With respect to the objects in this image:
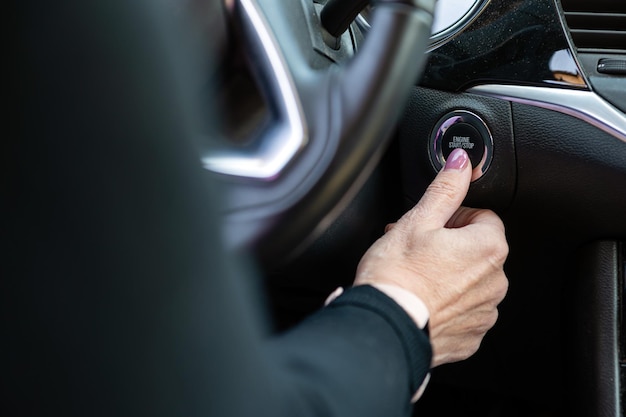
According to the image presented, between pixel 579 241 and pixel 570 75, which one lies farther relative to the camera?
pixel 579 241

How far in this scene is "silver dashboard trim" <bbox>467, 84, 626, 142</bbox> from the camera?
109cm

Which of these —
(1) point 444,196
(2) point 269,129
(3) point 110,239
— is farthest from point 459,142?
(3) point 110,239

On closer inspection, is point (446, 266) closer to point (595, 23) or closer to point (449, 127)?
point (449, 127)

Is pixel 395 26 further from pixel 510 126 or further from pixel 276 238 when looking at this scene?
pixel 510 126

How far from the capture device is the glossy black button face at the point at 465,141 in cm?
112

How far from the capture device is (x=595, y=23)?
111 centimetres

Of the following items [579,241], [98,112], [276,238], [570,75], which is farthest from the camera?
[579,241]

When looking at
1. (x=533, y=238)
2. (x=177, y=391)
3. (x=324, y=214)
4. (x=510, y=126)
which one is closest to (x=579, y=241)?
(x=533, y=238)

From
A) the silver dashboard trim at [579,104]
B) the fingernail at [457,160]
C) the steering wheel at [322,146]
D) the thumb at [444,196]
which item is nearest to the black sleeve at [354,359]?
the steering wheel at [322,146]

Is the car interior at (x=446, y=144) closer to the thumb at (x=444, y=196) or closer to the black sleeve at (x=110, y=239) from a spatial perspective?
the thumb at (x=444, y=196)

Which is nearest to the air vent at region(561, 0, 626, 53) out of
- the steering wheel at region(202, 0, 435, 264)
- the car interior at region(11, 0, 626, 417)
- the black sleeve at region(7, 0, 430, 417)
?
the car interior at region(11, 0, 626, 417)

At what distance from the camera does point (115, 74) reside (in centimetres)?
36

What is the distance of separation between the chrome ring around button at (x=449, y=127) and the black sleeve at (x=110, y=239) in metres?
0.74

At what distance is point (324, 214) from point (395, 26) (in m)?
0.19
